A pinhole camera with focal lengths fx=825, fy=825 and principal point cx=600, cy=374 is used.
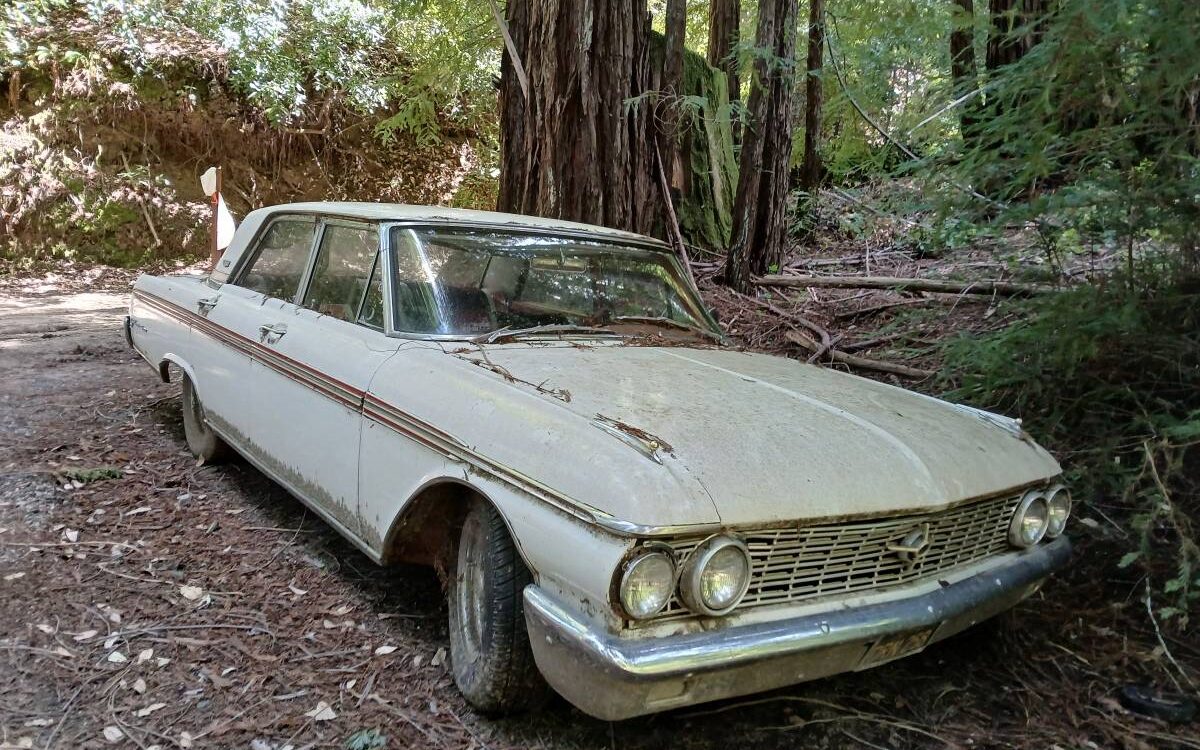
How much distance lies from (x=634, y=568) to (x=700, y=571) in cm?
16

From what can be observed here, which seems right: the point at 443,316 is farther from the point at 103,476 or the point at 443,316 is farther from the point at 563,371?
the point at 103,476

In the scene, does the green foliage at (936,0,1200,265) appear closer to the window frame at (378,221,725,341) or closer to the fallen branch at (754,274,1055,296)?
the fallen branch at (754,274,1055,296)

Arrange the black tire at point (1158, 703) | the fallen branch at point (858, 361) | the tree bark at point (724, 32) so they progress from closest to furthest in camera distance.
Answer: the black tire at point (1158, 703), the fallen branch at point (858, 361), the tree bark at point (724, 32)

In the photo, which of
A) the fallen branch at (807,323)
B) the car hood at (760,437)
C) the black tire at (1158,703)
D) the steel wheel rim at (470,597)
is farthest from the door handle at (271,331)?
the black tire at (1158,703)

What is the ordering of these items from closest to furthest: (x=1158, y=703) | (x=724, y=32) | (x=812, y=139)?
(x=1158, y=703) < (x=812, y=139) < (x=724, y=32)

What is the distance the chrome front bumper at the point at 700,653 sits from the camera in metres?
1.94

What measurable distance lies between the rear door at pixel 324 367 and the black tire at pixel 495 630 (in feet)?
2.21

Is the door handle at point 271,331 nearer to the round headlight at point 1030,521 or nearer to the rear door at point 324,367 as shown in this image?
the rear door at point 324,367

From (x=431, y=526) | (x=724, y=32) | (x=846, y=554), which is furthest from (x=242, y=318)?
(x=724, y=32)

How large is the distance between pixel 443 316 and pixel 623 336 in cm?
75

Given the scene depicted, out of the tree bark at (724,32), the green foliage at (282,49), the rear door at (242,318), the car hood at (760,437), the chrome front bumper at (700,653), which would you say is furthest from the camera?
the green foliage at (282,49)

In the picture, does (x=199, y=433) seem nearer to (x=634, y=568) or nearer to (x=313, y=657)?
(x=313, y=657)

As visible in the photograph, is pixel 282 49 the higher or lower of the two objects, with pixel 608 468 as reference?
higher

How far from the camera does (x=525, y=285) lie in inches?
133
